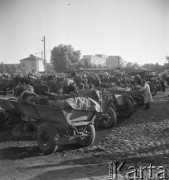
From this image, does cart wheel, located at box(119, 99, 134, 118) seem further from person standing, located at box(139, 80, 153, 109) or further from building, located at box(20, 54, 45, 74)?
building, located at box(20, 54, 45, 74)

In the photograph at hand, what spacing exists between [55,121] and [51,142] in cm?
56

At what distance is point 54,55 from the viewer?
63219 mm

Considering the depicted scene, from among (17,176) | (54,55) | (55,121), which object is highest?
(54,55)

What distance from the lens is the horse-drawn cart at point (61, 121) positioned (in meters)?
6.57

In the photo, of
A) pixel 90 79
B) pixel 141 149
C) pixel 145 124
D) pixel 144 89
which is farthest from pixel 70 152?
pixel 90 79

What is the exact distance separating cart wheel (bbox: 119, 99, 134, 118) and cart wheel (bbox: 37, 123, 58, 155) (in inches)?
186

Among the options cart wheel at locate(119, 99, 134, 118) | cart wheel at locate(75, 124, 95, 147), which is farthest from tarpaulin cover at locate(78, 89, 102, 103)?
cart wheel at locate(119, 99, 134, 118)

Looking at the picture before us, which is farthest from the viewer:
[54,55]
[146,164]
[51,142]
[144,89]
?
[54,55]

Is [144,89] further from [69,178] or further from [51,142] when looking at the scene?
[69,178]

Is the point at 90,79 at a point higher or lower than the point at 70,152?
higher

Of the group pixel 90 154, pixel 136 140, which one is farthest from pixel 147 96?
pixel 90 154

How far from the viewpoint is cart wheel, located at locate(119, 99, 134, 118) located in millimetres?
10789

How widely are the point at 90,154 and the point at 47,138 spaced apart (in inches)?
46.9

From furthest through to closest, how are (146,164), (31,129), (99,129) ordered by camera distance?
(99,129)
(31,129)
(146,164)
